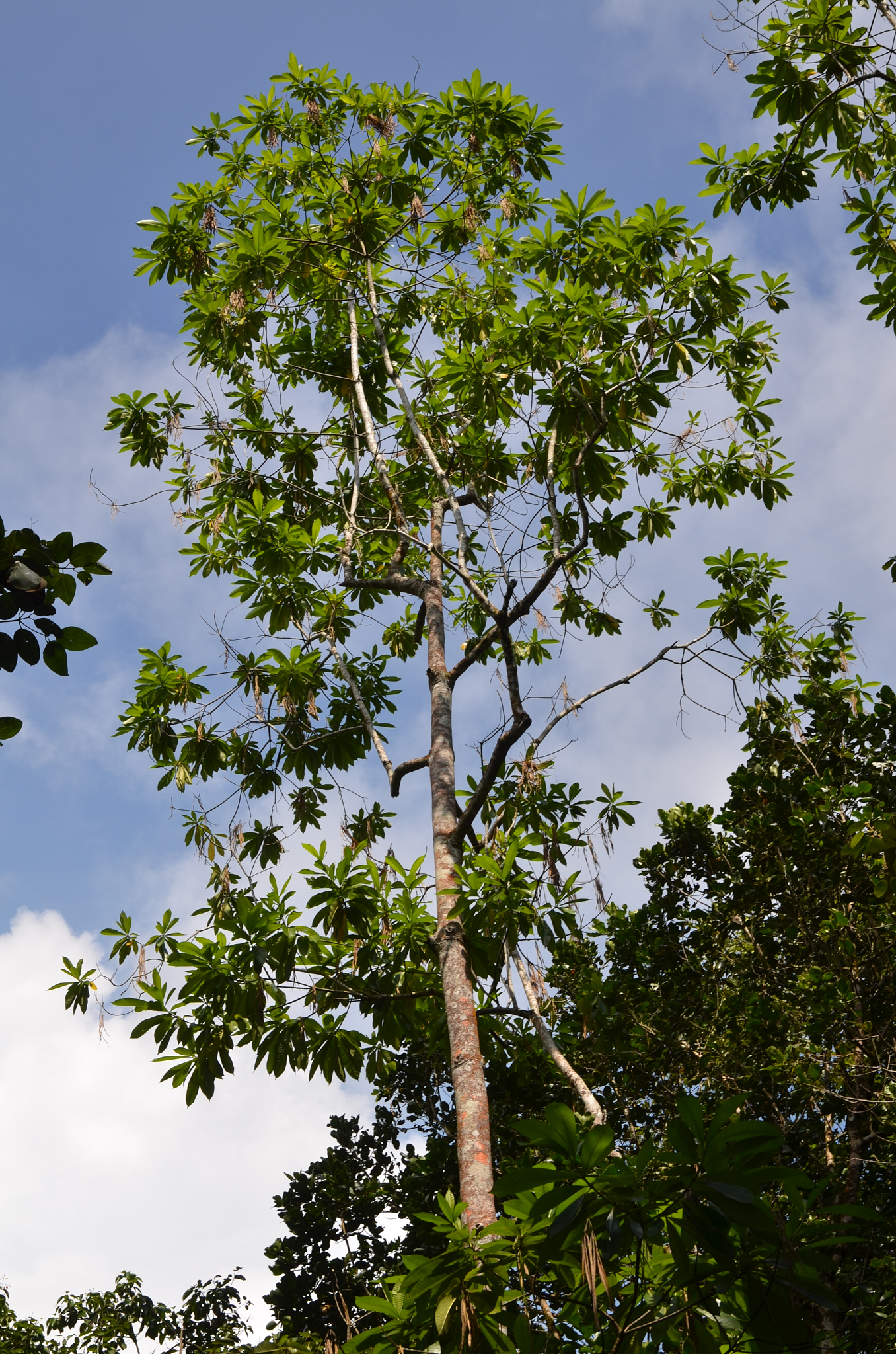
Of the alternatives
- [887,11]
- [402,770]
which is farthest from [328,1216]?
[887,11]

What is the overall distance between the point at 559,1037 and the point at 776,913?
3.10 metres

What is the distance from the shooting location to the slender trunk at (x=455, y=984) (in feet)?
16.9

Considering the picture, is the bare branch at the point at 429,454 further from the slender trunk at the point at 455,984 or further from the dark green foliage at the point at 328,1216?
the dark green foliage at the point at 328,1216

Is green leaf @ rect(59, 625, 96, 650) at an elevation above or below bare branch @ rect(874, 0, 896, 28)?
below

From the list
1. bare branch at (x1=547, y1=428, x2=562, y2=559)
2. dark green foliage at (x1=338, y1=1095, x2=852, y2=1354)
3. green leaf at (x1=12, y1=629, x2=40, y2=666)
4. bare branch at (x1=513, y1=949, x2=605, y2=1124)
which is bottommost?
dark green foliage at (x1=338, y1=1095, x2=852, y2=1354)

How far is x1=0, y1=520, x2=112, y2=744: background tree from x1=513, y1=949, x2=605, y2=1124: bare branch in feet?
11.5

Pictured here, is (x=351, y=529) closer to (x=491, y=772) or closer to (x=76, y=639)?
(x=491, y=772)

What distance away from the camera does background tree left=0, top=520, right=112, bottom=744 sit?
2.77 metres

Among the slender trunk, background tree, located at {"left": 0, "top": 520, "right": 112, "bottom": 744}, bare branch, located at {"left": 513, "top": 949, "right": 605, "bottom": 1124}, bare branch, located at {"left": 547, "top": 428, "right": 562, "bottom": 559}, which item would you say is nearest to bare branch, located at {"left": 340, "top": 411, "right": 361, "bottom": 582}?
the slender trunk

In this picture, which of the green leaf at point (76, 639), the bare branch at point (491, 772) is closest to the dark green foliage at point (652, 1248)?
the green leaf at point (76, 639)

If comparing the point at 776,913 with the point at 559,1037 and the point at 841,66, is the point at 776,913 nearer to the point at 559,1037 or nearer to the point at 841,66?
the point at 559,1037

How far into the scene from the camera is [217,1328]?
1523 centimetres

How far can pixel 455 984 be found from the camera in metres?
5.78

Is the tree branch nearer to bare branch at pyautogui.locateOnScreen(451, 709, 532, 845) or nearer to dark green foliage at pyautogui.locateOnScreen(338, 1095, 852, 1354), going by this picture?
bare branch at pyautogui.locateOnScreen(451, 709, 532, 845)
